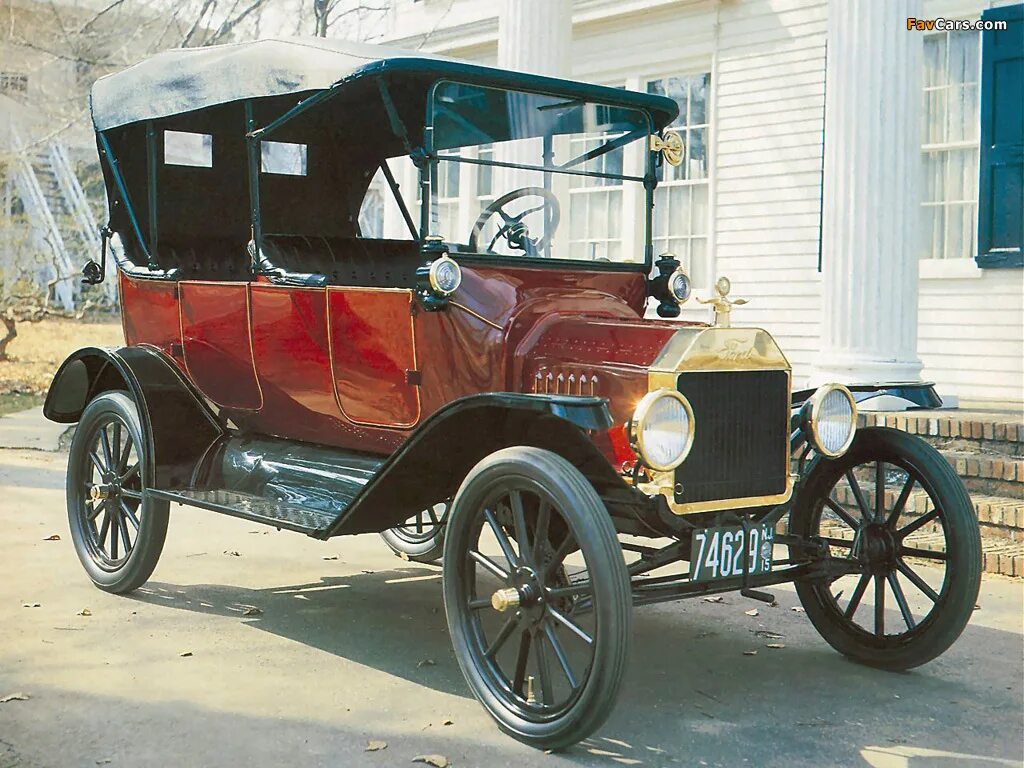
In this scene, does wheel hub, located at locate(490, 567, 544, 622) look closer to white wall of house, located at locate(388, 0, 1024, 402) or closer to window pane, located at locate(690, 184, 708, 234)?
white wall of house, located at locate(388, 0, 1024, 402)

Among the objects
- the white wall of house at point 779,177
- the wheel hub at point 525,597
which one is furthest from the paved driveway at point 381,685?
the white wall of house at point 779,177

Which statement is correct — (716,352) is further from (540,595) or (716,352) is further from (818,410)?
(540,595)

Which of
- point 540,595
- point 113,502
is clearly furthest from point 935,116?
point 540,595

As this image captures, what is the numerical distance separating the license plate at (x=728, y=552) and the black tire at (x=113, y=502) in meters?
2.61

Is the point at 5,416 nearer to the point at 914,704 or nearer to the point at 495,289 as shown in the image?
the point at 495,289

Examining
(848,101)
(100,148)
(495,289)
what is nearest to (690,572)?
(495,289)

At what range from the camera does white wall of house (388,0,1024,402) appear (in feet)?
29.5

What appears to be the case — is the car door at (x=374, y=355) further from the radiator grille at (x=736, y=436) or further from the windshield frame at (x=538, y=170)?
the radiator grille at (x=736, y=436)

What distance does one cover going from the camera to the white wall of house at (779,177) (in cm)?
898

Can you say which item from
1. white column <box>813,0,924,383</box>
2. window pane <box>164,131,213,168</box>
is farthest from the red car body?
white column <box>813,0,924,383</box>

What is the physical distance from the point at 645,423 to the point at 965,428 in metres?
4.03

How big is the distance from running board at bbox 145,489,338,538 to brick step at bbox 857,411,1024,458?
3562 millimetres

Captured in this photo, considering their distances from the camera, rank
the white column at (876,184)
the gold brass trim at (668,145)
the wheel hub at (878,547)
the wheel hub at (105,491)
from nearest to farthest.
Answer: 1. the wheel hub at (878,547)
2. the gold brass trim at (668,145)
3. the wheel hub at (105,491)
4. the white column at (876,184)

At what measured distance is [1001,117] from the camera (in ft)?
28.5
